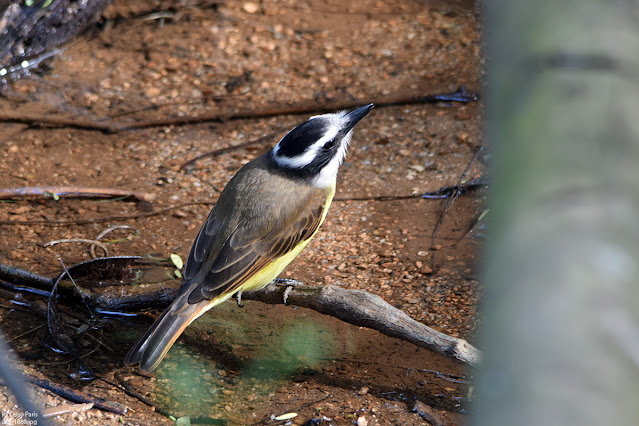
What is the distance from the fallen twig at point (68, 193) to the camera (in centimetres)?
574

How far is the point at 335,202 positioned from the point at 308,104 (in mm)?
1580

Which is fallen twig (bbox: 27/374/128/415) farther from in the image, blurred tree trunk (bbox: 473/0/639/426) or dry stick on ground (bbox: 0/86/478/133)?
dry stick on ground (bbox: 0/86/478/133)

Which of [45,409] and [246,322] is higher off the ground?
[45,409]

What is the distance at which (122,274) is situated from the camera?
200 inches

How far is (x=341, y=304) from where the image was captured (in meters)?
3.96

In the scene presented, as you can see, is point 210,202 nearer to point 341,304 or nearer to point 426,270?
point 426,270

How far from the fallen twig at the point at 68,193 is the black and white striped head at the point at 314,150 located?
1.77 meters

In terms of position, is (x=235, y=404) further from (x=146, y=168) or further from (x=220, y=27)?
(x=220, y=27)

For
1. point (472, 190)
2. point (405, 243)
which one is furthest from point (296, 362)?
point (472, 190)

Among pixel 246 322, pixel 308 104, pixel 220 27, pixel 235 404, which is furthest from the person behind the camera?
pixel 220 27

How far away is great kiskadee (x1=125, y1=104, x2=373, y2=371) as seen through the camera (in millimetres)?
4203

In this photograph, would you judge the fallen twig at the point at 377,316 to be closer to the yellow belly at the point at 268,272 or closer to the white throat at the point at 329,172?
the yellow belly at the point at 268,272

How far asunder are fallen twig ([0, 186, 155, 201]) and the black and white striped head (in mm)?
1769

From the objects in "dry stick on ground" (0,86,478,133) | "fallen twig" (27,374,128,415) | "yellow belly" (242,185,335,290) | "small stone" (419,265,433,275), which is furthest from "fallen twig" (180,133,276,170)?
"fallen twig" (27,374,128,415)
